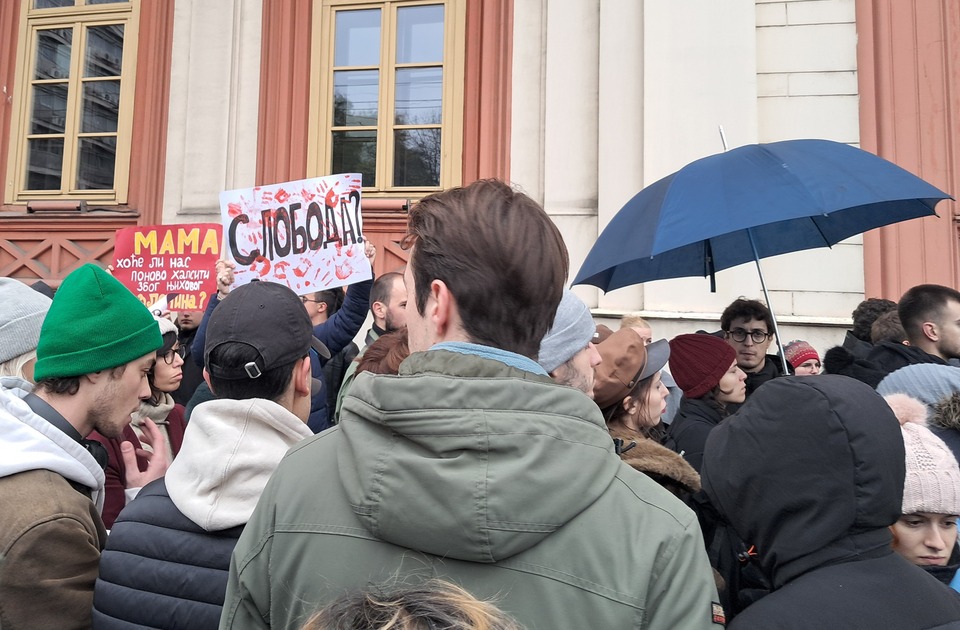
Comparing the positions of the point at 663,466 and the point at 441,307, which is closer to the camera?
the point at 441,307

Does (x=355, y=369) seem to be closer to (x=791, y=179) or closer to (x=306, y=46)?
(x=791, y=179)

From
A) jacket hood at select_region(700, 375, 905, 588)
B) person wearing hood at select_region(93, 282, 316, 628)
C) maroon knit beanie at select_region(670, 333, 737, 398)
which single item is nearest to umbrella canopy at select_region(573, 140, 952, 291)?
maroon knit beanie at select_region(670, 333, 737, 398)

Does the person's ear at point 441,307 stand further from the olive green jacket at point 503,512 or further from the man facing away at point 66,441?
the man facing away at point 66,441

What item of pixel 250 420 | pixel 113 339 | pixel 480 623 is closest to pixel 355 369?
pixel 113 339

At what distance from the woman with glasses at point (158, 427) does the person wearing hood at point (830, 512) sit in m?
2.00

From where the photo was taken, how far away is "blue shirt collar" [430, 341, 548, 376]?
1210mm

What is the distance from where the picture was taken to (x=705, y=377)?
3340mm

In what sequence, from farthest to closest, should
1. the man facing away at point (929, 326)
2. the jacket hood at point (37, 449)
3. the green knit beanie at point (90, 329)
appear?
the man facing away at point (929, 326), the green knit beanie at point (90, 329), the jacket hood at point (37, 449)

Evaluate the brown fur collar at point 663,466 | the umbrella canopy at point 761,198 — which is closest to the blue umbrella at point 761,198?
the umbrella canopy at point 761,198

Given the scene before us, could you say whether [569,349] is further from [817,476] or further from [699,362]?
[699,362]

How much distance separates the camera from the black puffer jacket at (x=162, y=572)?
156 centimetres

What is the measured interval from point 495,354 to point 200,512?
2.57 ft

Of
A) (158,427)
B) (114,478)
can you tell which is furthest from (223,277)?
(114,478)

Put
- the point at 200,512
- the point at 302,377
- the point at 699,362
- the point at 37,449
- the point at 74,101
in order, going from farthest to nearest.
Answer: the point at 74,101 < the point at 699,362 < the point at 302,377 < the point at 37,449 < the point at 200,512
